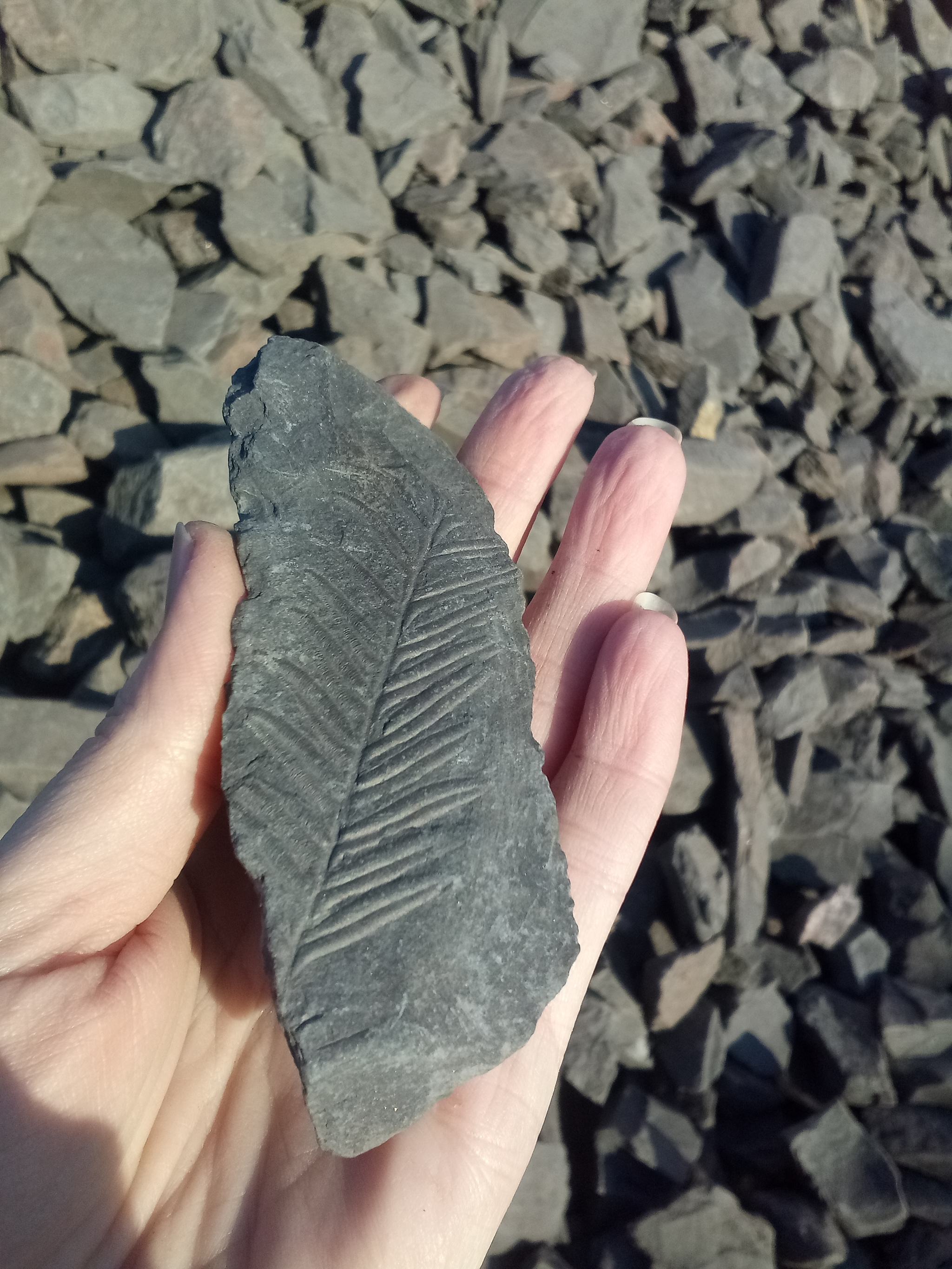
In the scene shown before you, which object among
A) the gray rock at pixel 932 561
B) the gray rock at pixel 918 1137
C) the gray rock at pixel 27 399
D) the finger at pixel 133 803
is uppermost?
the gray rock at pixel 27 399

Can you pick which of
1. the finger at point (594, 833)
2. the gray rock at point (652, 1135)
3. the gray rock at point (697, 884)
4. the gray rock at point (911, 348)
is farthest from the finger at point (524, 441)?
the gray rock at point (911, 348)

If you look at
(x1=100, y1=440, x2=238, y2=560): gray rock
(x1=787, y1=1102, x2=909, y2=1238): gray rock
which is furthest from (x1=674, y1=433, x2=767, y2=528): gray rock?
(x1=787, y1=1102, x2=909, y2=1238): gray rock

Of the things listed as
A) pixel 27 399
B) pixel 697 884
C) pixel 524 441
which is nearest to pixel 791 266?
pixel 524 441

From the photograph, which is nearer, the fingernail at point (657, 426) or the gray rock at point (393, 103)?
the fingernail at point (657, 426)

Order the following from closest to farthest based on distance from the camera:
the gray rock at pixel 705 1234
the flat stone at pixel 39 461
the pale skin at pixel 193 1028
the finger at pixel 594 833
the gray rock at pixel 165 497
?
the pale skin at pixel 193 1028, the finger at pixel 594 833, the gray rock at pixel 705 1234, the gray rock at pixel 165 497, the flat stone at pixel 39 461

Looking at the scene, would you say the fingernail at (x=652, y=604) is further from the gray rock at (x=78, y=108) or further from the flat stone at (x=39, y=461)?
the gray rock at (x=78, y=108)

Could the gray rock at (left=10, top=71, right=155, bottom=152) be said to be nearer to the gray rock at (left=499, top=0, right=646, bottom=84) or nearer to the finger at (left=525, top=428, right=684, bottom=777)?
the gray rock at (left=499, top=0, right=646, bottom=84)
